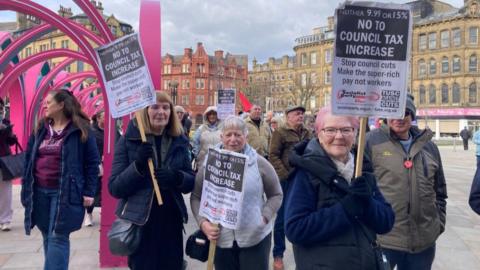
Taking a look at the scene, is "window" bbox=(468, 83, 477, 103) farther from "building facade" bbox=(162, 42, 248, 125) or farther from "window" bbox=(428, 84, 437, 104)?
"building facade" bbox=(162, 42, 248, 125)

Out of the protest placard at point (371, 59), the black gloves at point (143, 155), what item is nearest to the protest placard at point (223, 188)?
the black gloves at point (143, 155)

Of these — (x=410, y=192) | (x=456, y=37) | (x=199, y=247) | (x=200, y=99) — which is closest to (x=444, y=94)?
(x=456, y=37)

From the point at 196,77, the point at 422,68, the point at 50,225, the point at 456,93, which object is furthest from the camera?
the point at 196,77

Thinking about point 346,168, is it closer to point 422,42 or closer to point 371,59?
point 371,59

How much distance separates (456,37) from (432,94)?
7.91 m

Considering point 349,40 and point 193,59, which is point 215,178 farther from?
point 193,59

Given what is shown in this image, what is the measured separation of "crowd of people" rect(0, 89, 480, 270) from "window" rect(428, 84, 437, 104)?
2374 inches

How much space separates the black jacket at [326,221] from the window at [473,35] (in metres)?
61.5

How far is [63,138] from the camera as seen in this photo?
392 cm

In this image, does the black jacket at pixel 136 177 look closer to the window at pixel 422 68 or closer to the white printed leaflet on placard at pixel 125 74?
the white printed leaflet on placard at pixel 125 74

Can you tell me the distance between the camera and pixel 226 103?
390 inches

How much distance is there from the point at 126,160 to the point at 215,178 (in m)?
0.76

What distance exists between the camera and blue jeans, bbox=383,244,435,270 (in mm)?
3361

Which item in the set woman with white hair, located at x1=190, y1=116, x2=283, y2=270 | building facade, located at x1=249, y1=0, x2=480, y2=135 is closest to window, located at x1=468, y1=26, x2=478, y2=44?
building facade, located at x1=249, y1=0, x2=480, y2=135
